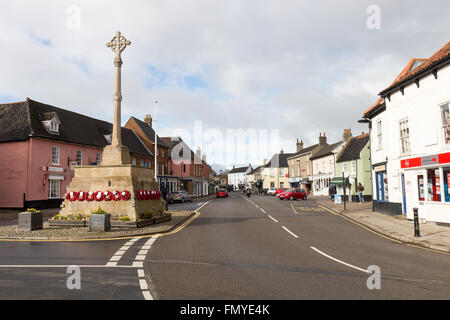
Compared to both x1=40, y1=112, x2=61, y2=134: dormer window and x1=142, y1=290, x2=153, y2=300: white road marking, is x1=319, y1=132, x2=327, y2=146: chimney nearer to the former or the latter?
x1=40, y1=112, x2=61, y2=134: dormer window

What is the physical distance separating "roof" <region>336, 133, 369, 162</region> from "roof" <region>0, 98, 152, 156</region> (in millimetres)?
30599

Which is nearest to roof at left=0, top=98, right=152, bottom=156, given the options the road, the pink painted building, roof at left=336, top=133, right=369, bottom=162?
the pink painted building

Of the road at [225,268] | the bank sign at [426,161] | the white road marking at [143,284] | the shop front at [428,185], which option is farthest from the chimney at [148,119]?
the white road marking at [143,284]

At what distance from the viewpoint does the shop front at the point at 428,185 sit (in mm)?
14531

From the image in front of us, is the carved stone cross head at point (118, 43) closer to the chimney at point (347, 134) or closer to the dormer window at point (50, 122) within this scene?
the dormer window at point (50, 122)

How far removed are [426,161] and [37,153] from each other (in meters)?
28.7

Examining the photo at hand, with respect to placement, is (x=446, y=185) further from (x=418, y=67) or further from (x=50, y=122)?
(x=50, y=122)

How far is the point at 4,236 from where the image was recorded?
12250 millimetres

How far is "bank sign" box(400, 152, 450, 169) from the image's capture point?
1419 centimetres

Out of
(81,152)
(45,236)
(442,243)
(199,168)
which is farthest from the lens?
(199,168)

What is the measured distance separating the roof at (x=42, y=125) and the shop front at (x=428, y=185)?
2834 cm

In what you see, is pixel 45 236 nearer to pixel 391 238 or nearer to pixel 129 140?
pixel 391 238
